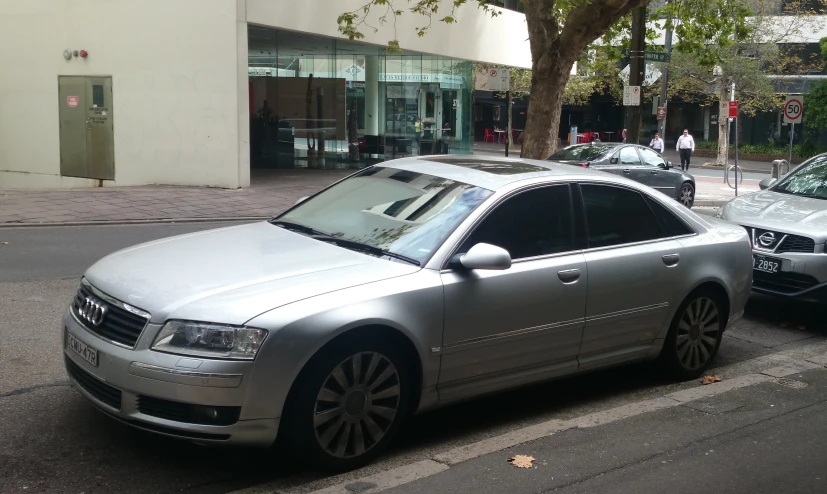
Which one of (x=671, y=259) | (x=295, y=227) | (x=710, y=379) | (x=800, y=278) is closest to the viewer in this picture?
(x=295, y=227)

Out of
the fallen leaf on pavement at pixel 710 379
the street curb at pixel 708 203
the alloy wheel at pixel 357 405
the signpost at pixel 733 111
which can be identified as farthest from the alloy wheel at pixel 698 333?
the signpost at pixel 733 111

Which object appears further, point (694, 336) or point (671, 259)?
A: point (694, 336)

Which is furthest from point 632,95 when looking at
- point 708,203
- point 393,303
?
point 393,303

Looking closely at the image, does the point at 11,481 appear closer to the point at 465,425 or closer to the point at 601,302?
the point at 465,425

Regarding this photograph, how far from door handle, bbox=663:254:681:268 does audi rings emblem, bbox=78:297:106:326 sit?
3599 mm

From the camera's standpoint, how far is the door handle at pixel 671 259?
19.0ft

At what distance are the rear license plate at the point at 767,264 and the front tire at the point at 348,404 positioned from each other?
468 cm

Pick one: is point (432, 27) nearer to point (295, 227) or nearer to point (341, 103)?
point (341, 103)

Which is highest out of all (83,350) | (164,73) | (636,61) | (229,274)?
(636,61)

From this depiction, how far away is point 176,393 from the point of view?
3.95 meters

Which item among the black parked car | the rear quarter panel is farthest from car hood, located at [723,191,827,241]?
the black parked car

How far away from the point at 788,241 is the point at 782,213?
56cm

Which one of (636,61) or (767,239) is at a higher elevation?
(636,61)

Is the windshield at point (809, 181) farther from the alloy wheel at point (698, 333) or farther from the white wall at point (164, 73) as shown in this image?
the white wall at point (164, 73)
